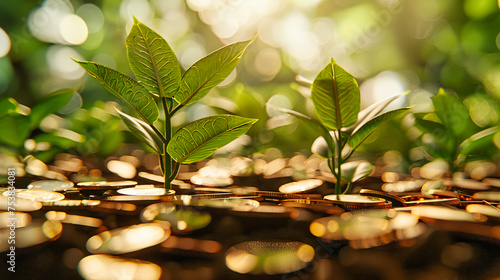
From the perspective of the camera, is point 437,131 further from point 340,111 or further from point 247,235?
point 247,235

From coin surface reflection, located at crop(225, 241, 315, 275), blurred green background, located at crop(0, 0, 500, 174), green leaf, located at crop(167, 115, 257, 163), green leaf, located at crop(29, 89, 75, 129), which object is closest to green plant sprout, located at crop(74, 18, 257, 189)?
green leaf, located at crop(167, 115, 257, 163)

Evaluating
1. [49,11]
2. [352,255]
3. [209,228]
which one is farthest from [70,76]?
[352,255]

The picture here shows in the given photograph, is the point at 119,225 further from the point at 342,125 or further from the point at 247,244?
the point at 342,125

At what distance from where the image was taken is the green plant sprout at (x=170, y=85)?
0.35 metres

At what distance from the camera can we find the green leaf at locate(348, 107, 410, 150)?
0.38m

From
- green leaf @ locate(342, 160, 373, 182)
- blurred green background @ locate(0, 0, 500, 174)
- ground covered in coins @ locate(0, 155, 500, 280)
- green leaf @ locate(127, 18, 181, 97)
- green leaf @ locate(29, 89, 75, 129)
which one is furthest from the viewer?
blurred green background @ locate(0, 0, 500, 174)

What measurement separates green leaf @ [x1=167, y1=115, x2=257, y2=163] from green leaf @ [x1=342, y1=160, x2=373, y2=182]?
180mm

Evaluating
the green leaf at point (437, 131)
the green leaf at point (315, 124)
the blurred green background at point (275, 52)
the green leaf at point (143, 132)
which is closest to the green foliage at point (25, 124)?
the blurred green background at point (275, 52)

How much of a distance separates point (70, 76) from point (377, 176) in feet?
4.97

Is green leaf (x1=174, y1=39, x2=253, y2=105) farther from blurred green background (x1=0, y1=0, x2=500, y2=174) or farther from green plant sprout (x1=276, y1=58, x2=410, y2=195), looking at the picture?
blurred green background (x1=0, y1=0, x2=500, y2=174)

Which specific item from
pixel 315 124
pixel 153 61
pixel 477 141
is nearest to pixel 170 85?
pixel 153 61

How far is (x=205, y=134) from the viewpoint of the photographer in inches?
14.7

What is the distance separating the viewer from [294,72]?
168 cm

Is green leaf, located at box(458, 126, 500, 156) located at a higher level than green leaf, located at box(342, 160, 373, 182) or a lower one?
higher
